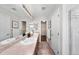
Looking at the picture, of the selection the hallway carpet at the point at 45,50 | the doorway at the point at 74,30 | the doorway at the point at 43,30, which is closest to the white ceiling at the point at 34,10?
the doorway at the point at 43,30

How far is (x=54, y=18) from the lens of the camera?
2.44 meters

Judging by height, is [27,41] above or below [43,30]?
below

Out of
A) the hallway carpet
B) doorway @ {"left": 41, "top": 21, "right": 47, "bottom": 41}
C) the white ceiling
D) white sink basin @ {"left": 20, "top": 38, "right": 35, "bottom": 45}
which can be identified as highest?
the white ceiling

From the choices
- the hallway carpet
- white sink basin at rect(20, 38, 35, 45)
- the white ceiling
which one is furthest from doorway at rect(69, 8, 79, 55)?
white sink basin at rect(20, 38, 35, 45)

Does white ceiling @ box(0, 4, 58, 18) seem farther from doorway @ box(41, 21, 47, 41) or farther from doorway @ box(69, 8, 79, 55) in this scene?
doorway @ box(69, 8, 79, 55)

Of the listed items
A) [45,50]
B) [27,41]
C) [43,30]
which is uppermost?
[43,30]

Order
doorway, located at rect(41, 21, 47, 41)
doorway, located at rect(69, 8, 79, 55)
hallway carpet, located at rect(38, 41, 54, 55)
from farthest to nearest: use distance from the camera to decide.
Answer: hallway carpet, located at rect(38, 41, 54, 55) → doorway, located at rect(41, 21, 47, 41) → doorway, located at rect(69, 8, 79, 55)

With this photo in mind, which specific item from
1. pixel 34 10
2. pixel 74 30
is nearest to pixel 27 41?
pixel 34 10

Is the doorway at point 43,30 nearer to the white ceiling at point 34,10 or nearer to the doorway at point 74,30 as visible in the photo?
the white ceiling at point 34,10

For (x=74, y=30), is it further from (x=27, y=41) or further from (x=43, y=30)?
(x=27, y=41)

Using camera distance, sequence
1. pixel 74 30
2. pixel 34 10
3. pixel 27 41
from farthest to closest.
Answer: pixel 27 41, pixel 34 10, pixel 74 30
